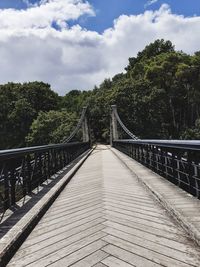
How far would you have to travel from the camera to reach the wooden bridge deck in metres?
3.67

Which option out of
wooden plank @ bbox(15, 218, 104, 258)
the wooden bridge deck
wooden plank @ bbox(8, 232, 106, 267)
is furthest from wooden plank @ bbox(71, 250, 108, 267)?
wooden plank @ bbox(15, 218, 104, 258)

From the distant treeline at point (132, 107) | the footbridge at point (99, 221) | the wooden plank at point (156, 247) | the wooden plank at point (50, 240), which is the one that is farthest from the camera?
the distant treeline at point (132, 107)

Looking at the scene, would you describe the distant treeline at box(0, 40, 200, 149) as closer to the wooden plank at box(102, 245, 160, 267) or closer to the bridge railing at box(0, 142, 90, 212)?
the bridge railing at box(0, 142, 90, 212)

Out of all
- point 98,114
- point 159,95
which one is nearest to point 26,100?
point 98,114

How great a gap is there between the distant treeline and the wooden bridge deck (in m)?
43.2

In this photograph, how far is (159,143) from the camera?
7.99m

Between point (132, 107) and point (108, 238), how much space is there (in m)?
51.1

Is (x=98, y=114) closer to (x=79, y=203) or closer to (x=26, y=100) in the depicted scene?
(x=26, y=100)

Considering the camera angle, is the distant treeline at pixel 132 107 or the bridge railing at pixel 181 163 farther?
the distant treeline at pixel 132 107

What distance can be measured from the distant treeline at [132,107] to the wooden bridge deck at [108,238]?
43.2m

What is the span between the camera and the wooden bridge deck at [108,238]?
3.67 metres

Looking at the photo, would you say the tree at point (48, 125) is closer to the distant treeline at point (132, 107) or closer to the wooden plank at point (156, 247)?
the distant treeline at point (132, 107)

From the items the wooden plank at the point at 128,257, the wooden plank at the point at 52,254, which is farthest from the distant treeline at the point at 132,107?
the wooden plank at the point at 128,257

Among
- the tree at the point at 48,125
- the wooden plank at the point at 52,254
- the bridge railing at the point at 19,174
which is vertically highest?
the tree at the point at 48,125
